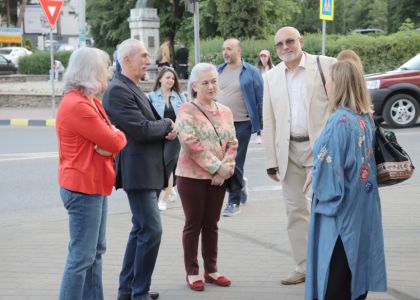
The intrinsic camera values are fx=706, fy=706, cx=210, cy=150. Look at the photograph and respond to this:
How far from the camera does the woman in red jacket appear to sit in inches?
162

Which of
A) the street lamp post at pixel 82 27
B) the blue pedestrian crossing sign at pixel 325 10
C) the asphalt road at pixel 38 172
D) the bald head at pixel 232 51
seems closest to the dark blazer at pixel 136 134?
the bald head at pixel 232 51

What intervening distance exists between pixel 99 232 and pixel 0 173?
274 inches

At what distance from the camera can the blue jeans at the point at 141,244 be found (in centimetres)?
482

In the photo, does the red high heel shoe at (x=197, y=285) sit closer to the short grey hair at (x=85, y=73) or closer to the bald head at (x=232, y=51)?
the short grey hair at (x=85, y=73)

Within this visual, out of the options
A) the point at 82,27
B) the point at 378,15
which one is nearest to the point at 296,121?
the point at 82,27

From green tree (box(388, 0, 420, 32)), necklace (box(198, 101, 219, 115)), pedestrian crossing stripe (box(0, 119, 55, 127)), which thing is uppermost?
green tree (box(388, 0, 420, 32))

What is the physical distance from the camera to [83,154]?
415 cm

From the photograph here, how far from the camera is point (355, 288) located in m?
4.20

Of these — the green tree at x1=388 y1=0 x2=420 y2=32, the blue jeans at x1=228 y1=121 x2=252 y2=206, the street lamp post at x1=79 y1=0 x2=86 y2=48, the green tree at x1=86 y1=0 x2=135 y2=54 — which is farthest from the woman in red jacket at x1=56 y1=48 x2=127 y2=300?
the green tree at x1=388 y1=0 x2=420 y2=32

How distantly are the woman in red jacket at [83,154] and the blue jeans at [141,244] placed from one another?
557 mm

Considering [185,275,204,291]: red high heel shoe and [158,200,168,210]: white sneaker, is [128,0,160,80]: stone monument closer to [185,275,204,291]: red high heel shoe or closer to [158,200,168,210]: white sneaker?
[158,200,168,210]: white sneaker

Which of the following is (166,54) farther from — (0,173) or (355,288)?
(355,288)

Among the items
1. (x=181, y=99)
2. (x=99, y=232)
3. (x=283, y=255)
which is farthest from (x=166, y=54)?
(x=99, y=232)

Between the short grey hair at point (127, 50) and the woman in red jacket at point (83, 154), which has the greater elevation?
the short grey hair at point (127, 50)
